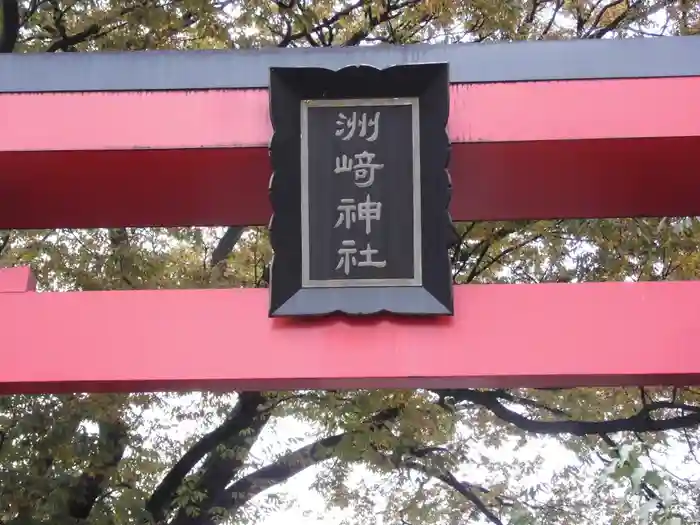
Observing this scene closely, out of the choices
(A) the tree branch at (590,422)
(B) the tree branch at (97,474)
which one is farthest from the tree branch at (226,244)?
(A) the tree branch at (590,422)

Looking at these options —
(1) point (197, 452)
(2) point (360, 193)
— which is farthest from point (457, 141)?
(1) point (197, 452)

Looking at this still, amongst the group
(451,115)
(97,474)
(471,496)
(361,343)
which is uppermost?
(451,115)

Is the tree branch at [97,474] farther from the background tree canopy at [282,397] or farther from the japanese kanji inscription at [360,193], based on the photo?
the japanese kanji inscription at [360,193]

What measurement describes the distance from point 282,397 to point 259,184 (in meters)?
2.62

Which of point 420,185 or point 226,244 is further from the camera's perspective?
point 226,244

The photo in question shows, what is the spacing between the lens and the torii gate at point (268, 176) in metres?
2.49

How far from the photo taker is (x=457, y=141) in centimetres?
262

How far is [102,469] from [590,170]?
3.16m

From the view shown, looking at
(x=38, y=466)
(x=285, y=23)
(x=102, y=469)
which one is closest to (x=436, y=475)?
(x=102, y=469)

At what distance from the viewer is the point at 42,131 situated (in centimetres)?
267

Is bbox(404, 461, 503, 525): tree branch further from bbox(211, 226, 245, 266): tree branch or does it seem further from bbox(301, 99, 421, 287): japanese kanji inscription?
bbox(301, 99, 421, 287): japanese kanji inscription

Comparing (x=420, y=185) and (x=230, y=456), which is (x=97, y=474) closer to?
(x=230, y=456)

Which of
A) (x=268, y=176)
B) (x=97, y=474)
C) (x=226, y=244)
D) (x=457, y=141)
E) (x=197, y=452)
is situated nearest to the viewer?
(x=457, y=141)

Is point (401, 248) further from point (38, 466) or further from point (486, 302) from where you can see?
point (38, 466)
